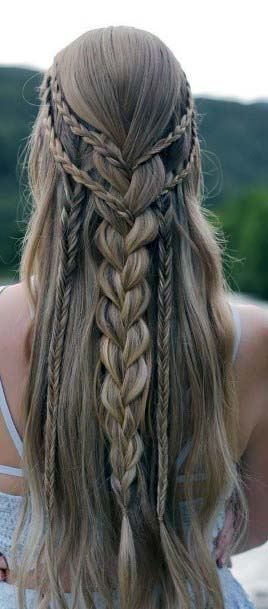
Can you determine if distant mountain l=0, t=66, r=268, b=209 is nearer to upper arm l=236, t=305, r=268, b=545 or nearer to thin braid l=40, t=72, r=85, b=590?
upper arm l=236, t=305, r=268, b=545

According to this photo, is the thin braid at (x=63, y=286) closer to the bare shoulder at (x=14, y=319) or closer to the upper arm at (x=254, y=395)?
the bare shoulder at (x=14, y=319)

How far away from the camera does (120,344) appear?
143cm

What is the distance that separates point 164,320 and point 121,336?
0.24ft

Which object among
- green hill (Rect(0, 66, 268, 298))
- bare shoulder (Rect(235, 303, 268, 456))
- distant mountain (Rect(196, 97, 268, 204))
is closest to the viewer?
bare shoulder (Rect(235, 303, 268, 456))

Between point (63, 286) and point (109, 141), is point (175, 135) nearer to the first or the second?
point (109, 141)

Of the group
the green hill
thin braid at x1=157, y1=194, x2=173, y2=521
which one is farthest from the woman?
the green hill

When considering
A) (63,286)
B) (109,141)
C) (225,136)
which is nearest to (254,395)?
(63,286)

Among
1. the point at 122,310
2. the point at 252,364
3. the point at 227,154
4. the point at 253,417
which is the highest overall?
the point at 122,310

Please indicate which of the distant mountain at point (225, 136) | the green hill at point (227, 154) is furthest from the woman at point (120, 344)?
the distant mountain at point (225, 136)

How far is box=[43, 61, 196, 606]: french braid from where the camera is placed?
4.59 feet

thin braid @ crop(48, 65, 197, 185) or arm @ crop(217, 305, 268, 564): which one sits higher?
thin braid @ crop(48, 65, 197, 185)

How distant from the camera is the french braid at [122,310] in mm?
1400

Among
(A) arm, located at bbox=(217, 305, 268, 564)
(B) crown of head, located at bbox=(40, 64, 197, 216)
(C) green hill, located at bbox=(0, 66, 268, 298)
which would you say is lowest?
(C) green hill, located at bbox=(0, 66, 268, 298)

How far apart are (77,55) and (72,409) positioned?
0.55 metres
